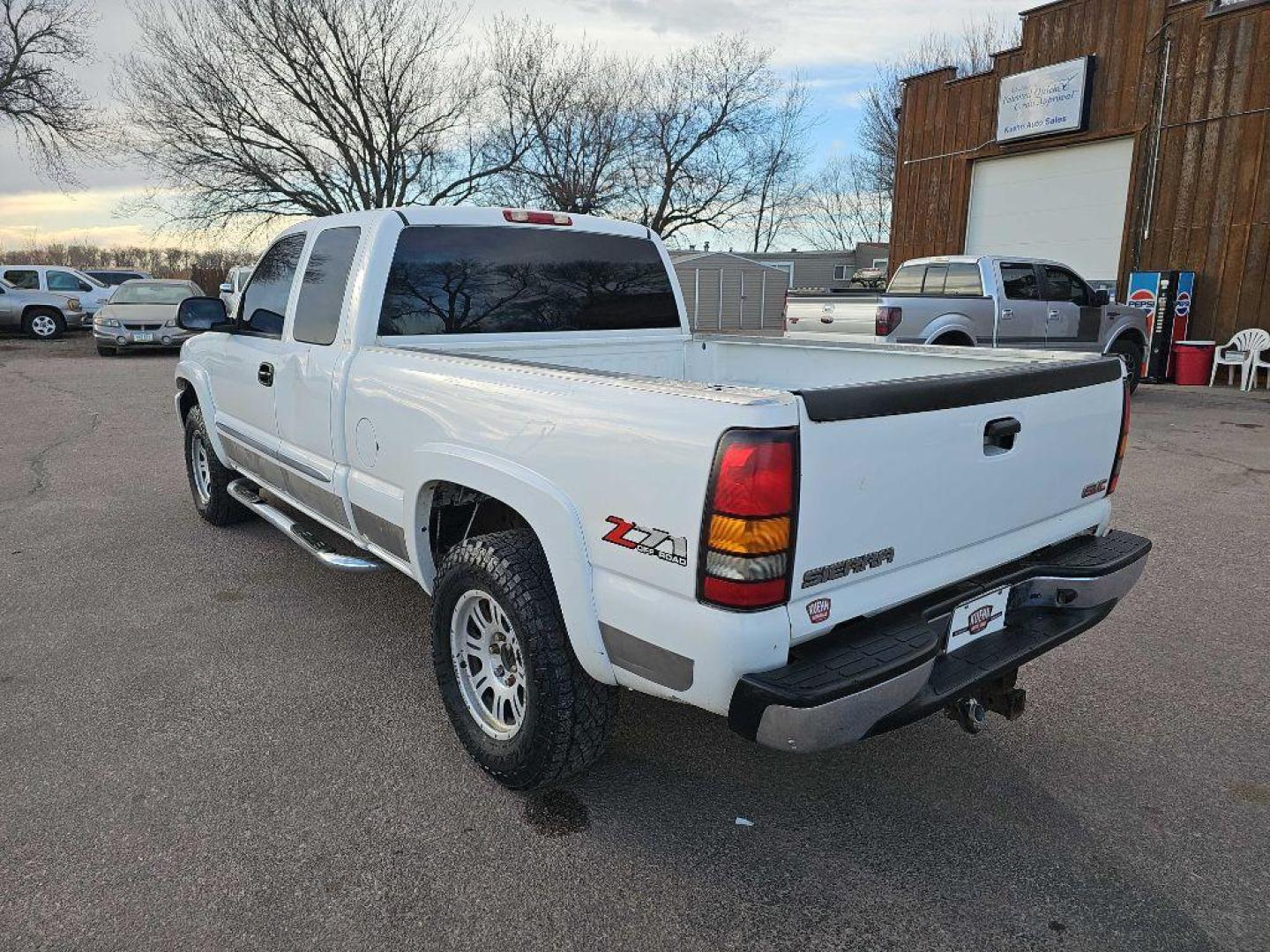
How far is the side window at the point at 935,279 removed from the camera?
11.7m

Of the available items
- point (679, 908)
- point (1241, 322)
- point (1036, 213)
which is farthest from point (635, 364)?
point (1036, 213)

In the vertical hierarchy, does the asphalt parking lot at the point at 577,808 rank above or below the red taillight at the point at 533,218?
below

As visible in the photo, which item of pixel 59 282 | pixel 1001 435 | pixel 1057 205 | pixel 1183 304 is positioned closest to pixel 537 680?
pixel 1001 435

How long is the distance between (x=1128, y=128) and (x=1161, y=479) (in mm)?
11098

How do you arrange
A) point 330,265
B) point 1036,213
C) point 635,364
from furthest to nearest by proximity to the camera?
point 1036,213, point 635,364, point 330,265

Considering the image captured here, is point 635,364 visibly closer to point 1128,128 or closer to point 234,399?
point 234,399

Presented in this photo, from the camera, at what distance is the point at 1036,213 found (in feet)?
57.0

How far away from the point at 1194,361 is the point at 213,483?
15062mm

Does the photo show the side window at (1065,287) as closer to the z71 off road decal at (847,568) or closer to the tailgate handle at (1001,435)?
the tailgate handle at (1001,435)

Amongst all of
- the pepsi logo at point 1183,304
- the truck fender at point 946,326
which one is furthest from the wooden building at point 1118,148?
the truck fender at point 946,326

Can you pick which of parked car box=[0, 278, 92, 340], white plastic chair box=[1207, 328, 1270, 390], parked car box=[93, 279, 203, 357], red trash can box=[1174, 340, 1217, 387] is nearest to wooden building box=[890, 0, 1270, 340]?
white plastic chair box=[1207, 328, 1270, 390]

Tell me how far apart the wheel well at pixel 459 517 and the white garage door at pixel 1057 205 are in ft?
54.0

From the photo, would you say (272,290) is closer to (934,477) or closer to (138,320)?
(934,477)

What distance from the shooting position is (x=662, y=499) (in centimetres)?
217
